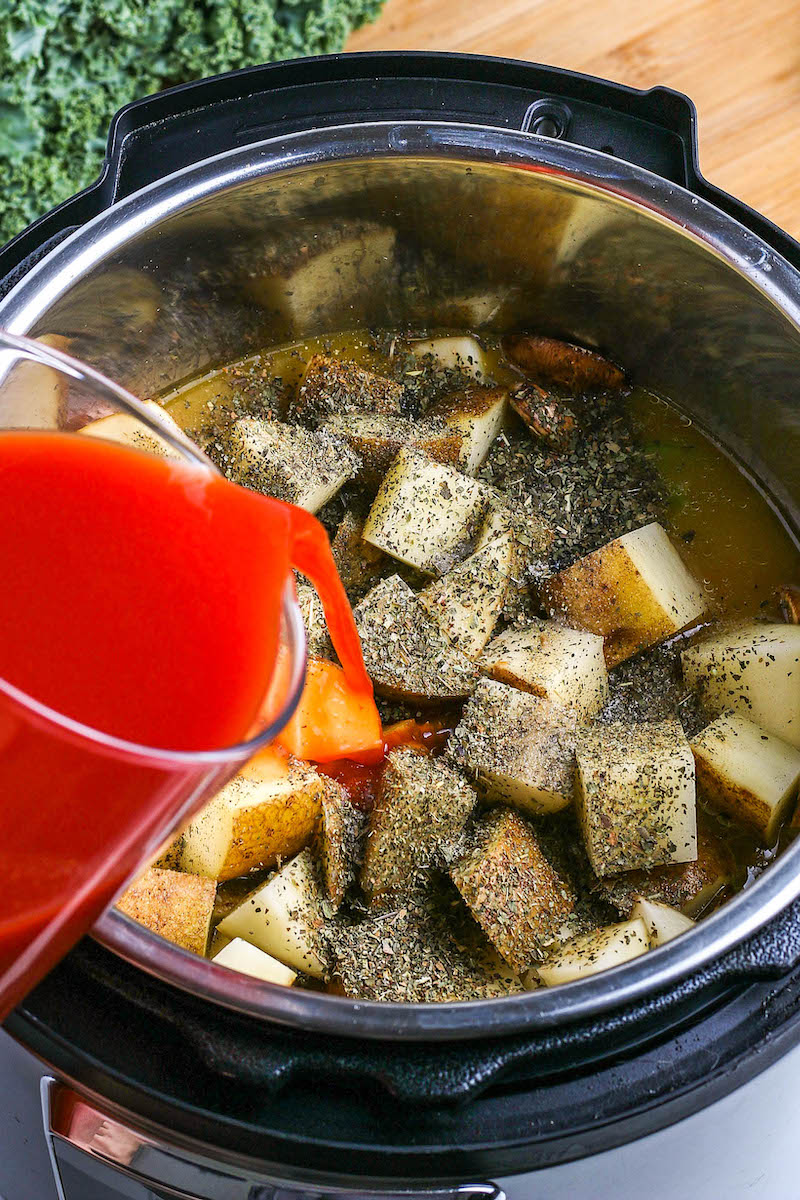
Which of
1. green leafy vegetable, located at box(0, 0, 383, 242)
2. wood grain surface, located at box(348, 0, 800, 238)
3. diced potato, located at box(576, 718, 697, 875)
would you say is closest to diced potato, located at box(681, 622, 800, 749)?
diced potato, located at box(576, 718, 697, 875)

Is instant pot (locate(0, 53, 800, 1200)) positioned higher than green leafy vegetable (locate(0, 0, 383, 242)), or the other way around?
green leafy vegetable (locate(0, 0, 383, 242))

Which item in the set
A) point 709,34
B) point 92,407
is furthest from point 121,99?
point 92,407

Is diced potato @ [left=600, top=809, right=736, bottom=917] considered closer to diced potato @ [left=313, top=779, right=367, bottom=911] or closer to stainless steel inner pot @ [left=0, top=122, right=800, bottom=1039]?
diced potato @ [left=313, top=779, right=367, bottom=911]

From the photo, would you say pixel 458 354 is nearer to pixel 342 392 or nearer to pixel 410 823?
pixel 342 392

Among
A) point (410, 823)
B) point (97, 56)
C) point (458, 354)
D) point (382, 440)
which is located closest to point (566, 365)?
point (458, 354)

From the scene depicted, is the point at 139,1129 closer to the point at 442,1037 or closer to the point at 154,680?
the point at 442,1037

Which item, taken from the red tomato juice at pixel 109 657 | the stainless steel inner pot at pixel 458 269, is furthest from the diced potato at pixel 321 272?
the red tomato juice at pixel 109 657
